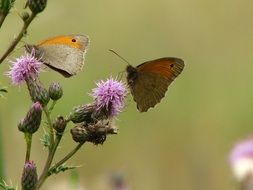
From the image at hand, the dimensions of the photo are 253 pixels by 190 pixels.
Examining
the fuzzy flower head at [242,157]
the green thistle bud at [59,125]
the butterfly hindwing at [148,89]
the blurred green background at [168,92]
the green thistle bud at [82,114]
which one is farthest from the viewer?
the blurred green background at [168,92]

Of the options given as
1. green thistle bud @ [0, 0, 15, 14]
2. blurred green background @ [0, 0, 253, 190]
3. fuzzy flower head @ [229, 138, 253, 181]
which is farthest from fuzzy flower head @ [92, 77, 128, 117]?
fuzzy flower head @ [229, 138, 253, 181]

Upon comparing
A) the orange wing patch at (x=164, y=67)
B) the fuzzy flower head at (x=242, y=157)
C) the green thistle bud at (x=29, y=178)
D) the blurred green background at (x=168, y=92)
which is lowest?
the green thistle bud at (x=29, y=178)

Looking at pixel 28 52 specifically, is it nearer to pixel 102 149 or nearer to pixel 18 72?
pixel 18 72

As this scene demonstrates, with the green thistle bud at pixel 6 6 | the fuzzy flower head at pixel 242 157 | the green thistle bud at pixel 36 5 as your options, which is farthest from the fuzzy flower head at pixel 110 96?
the fuzzy flower head at pixel 242 157

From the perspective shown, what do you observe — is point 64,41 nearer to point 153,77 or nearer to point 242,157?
point 153,77

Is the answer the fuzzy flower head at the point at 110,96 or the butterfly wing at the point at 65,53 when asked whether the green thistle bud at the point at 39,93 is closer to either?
the butterfly wing at the point at 65,53
